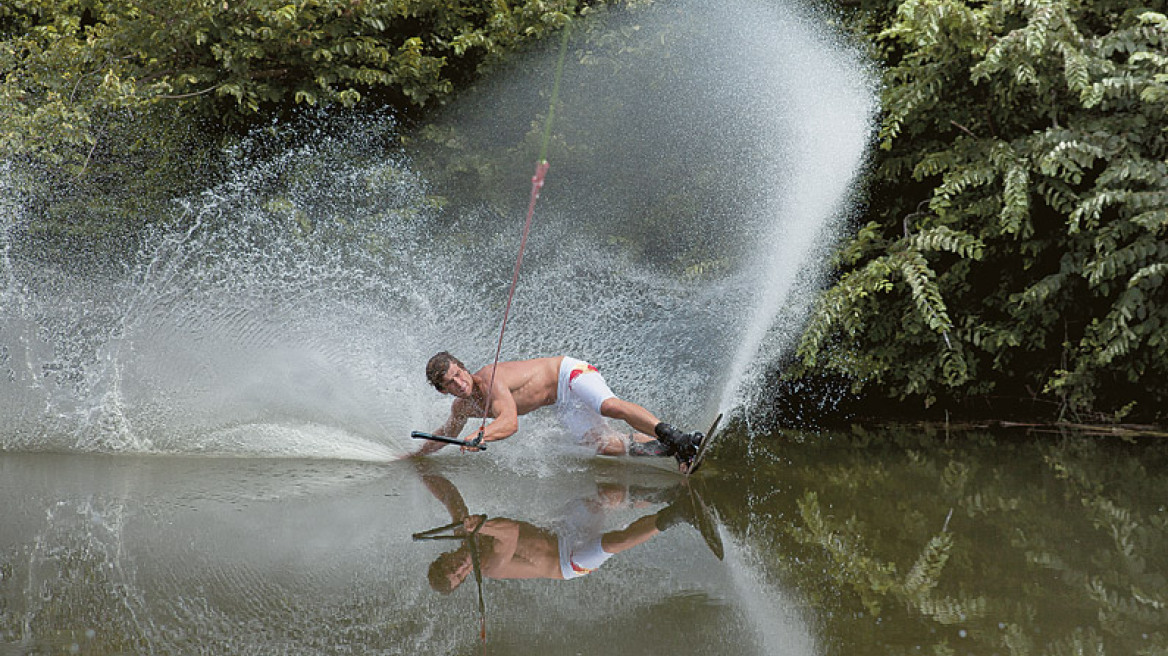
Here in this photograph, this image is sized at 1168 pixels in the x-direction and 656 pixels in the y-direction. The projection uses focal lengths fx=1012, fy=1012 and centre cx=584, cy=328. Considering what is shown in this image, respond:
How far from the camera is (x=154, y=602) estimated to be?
3859mm

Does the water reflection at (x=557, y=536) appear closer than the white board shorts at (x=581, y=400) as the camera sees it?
Yes

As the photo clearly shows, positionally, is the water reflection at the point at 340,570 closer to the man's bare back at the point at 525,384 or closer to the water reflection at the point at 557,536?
the water reflection at the point at 557,536

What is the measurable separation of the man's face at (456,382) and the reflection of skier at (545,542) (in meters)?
0.91

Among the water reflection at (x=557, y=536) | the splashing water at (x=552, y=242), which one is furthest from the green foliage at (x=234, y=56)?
the water reflection at (x=557, y=536)

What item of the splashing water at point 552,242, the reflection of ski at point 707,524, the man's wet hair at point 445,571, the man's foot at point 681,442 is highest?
the man's wet hair at point 445,571

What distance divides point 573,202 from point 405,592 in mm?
7437

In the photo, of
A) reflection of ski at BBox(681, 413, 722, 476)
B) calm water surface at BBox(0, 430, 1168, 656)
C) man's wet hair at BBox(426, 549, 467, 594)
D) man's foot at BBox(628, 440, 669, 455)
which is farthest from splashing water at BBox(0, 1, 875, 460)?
man's wet hair at BBox(426, 549, 467, 594)

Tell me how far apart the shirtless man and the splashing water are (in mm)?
1513

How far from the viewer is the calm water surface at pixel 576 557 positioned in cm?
353

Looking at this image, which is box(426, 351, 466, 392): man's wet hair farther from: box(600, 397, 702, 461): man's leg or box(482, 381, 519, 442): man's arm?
box(600, 397, 702, 461): man's leg

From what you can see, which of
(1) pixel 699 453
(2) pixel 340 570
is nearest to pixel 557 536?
(2) pixel 340 570

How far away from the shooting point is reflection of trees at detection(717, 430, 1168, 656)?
11.6 feet

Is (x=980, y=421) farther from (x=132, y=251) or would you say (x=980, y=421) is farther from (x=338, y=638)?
(x=132, y=251)

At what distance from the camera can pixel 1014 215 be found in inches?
315
